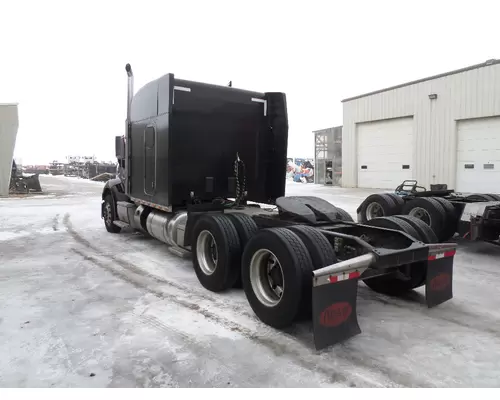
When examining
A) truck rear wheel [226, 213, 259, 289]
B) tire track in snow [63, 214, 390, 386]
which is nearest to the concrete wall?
tire track in snow [63, 214, 390, 386]

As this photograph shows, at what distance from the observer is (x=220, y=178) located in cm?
698

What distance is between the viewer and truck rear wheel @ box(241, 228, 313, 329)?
366 centimetres

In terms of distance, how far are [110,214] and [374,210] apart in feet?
21.0

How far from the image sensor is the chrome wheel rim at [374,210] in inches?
358

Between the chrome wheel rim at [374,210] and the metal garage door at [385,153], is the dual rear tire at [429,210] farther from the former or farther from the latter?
the metal garage door at [385,153]

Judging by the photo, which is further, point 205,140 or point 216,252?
point 205,140

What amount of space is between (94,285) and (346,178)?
22.3m

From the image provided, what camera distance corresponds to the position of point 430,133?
2020 cm

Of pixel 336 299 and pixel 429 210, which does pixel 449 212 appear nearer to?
pixel 429 210

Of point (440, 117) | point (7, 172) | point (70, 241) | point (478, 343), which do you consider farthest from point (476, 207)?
point (7, 172)

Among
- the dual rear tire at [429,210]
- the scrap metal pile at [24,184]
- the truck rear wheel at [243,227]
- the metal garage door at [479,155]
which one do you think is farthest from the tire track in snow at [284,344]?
the scrap metal pile at [24,184]

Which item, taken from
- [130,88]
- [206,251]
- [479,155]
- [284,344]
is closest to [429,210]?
[206,251]

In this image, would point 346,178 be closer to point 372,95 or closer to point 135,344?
point 372,95

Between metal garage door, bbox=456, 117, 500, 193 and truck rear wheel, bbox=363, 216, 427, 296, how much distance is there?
15.4 metres
